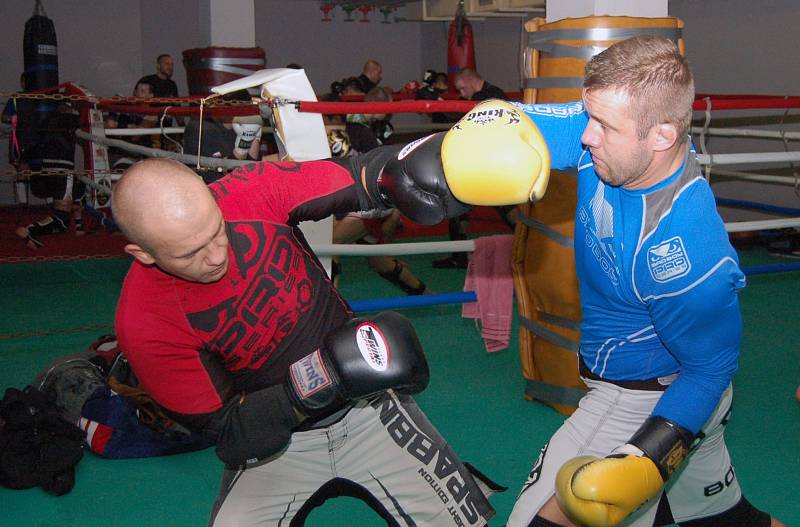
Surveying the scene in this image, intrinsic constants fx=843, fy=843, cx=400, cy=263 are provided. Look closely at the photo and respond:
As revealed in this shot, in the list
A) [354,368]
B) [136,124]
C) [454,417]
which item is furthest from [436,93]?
Answer: [354,368]

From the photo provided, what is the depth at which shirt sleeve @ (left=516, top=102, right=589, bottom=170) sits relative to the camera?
169 cm

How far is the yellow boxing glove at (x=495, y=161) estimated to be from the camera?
1435 mm

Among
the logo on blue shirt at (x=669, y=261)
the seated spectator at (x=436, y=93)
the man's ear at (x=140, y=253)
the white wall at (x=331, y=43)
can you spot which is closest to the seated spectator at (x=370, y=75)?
the seated spectator at (x=436, y=93)

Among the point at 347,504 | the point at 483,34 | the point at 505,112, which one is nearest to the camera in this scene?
the point at 505,112

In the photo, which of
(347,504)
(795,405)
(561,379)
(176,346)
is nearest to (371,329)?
(176,346)

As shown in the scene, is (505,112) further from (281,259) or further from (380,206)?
(281,259)

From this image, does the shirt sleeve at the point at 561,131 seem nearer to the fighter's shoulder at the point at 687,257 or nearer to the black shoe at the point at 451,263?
the fighter's shoulder at the point at 687,257

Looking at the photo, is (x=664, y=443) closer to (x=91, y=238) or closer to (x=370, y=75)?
(x=91, y=238)

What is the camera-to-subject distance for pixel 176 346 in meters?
1.57

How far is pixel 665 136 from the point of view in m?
1.44

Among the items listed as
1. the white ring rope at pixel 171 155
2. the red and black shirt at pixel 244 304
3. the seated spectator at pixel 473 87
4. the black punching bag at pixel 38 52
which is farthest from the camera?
the black punching bag at pixel 38 52

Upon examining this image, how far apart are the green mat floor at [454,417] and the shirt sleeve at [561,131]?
1.19 m

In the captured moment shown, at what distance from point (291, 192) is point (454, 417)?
1.70 m

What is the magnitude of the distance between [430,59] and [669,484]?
1151 cm
